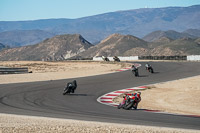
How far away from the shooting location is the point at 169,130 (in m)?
10.0

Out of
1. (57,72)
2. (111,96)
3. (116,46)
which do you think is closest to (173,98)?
(111,96)

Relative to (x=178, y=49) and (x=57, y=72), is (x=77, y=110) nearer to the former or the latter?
(x=57, y=72)

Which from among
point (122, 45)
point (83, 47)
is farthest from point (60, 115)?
point (83, 47)

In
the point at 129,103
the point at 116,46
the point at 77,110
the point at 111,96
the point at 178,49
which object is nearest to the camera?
the point at 77,110

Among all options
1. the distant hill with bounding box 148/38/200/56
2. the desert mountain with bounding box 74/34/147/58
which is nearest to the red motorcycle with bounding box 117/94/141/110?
the distant hill with bounding box 148/38/200/56

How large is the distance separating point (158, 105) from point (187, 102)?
184cm

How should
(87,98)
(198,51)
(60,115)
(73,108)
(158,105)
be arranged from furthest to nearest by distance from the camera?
(198,51)
(87,98)
(158,105)
(73,108)
(60,115)

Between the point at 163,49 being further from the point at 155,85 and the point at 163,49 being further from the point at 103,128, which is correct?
the point at 103,128

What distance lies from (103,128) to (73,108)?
15.1ft

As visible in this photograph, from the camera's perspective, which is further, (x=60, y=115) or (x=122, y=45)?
(x=122, y=45)

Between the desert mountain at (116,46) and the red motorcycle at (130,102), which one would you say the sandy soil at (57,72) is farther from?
the desert mountain at (116,46)

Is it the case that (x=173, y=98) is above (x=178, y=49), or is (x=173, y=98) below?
below

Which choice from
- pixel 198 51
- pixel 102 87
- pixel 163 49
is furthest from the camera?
pixel 163 49

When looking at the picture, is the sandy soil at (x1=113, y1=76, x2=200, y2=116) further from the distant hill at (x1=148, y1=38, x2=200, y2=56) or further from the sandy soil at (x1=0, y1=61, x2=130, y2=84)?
the distant hill at (x1=148, y1=38, x2=200, y2=56)
